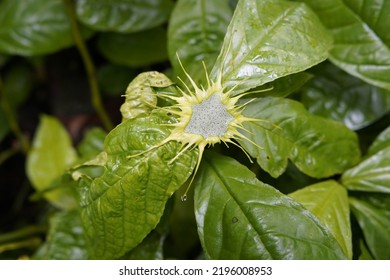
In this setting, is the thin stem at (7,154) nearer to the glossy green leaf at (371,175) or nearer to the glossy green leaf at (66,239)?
the glossy green leaf at (66,239)

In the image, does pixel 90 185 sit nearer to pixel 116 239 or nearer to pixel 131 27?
pixel 116 239

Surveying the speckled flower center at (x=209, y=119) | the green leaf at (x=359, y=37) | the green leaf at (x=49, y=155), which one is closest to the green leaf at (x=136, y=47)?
the green leaf at (x=49, y=155)

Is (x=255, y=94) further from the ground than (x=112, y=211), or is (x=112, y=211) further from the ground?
(x=255, y=94)

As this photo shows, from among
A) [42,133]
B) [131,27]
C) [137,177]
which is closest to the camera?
[137,177]

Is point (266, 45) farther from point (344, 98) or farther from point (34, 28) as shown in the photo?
point (34, 28)
